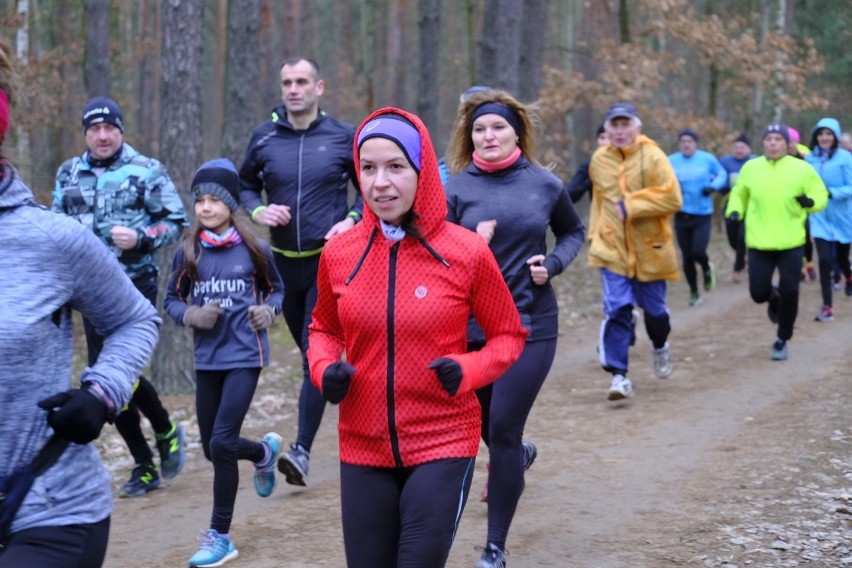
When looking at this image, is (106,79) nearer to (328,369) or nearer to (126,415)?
(126,415)

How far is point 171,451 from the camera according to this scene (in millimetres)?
7961

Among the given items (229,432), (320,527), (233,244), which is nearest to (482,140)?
(233,244)

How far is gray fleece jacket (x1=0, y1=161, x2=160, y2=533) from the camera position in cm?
309

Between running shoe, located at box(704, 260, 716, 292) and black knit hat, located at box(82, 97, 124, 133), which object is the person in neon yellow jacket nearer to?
running shoe, located at box(704, 260, 716, 292)

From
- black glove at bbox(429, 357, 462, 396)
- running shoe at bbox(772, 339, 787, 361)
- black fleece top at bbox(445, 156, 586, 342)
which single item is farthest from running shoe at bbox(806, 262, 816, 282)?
black glove at bbox(429, 357, 462, 396)

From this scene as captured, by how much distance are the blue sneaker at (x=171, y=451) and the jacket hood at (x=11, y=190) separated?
4.92 m

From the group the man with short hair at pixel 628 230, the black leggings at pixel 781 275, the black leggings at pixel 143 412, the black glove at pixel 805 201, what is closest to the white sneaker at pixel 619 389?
the man with short hair at pixel 628 230

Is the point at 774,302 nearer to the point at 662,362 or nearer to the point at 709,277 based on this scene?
the point at 662,362

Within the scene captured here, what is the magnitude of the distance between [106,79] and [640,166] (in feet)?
39.2

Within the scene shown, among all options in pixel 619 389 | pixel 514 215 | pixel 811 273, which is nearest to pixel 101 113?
pixel 514 215

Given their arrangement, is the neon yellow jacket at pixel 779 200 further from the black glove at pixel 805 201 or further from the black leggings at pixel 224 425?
the black leggings at pixel 224 425

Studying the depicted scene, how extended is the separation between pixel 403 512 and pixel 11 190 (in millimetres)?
1674

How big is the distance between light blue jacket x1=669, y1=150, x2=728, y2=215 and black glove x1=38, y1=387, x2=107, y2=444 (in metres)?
14.6

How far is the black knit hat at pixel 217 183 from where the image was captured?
6445 millimetres
